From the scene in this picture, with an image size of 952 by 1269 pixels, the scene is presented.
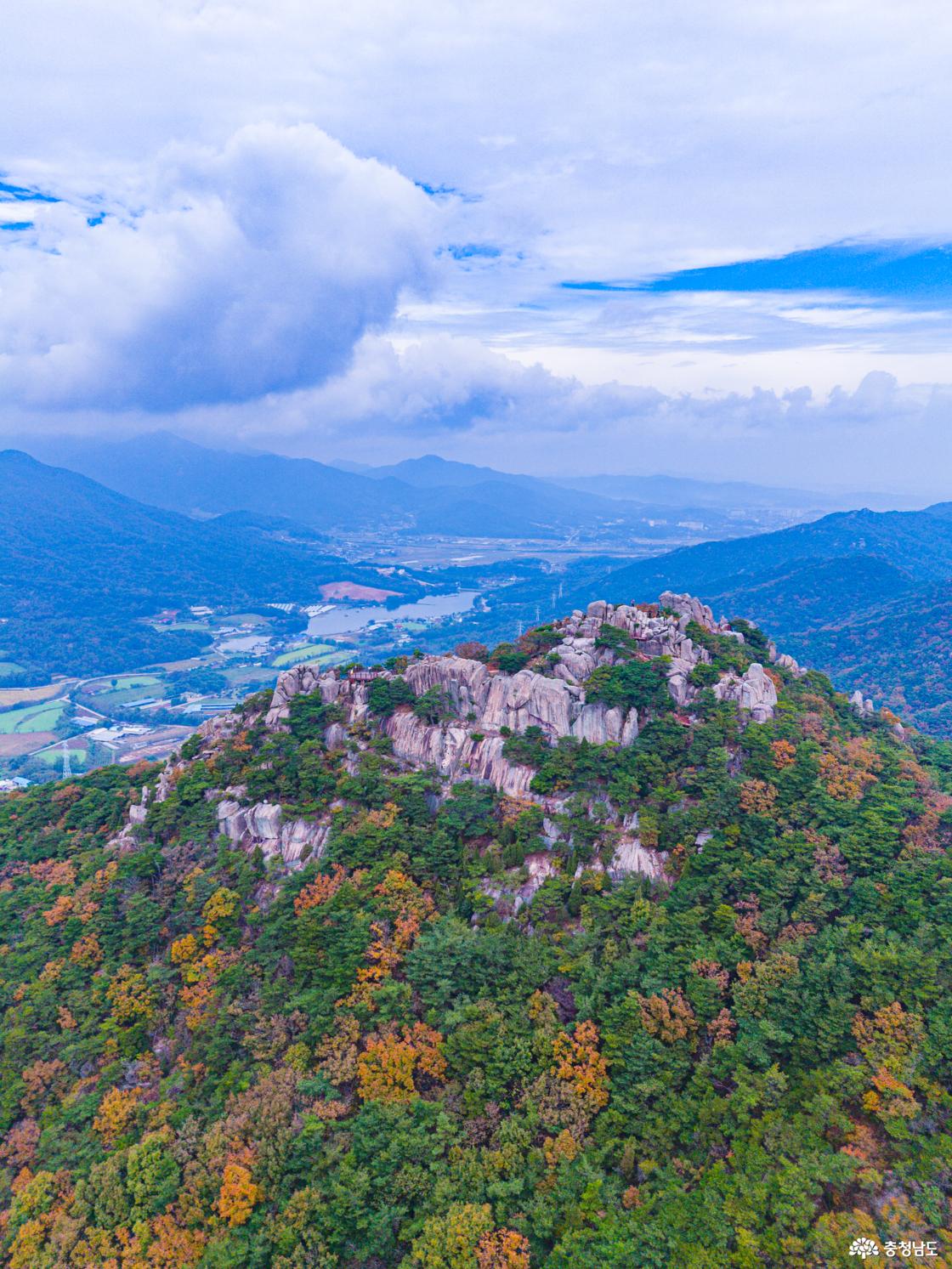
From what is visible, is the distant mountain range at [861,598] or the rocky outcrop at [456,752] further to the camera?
the distant mountain range at [861,598]

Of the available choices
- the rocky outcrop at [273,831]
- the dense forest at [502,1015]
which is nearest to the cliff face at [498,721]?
the rocky outcrop at [273,831]

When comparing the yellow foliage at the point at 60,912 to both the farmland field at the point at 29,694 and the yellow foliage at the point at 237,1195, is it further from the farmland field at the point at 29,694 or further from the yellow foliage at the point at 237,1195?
the farmland field at the point at 29,694

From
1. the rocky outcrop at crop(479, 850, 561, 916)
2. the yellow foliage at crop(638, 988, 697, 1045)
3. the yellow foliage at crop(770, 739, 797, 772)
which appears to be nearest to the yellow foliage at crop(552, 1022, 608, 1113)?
the yellow foliage at crop(638, 988, 697, 1045)

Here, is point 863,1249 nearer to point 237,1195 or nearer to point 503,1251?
point 503,1251

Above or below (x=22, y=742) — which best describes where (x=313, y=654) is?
above

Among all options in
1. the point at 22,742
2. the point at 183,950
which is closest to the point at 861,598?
the point at 183,950
